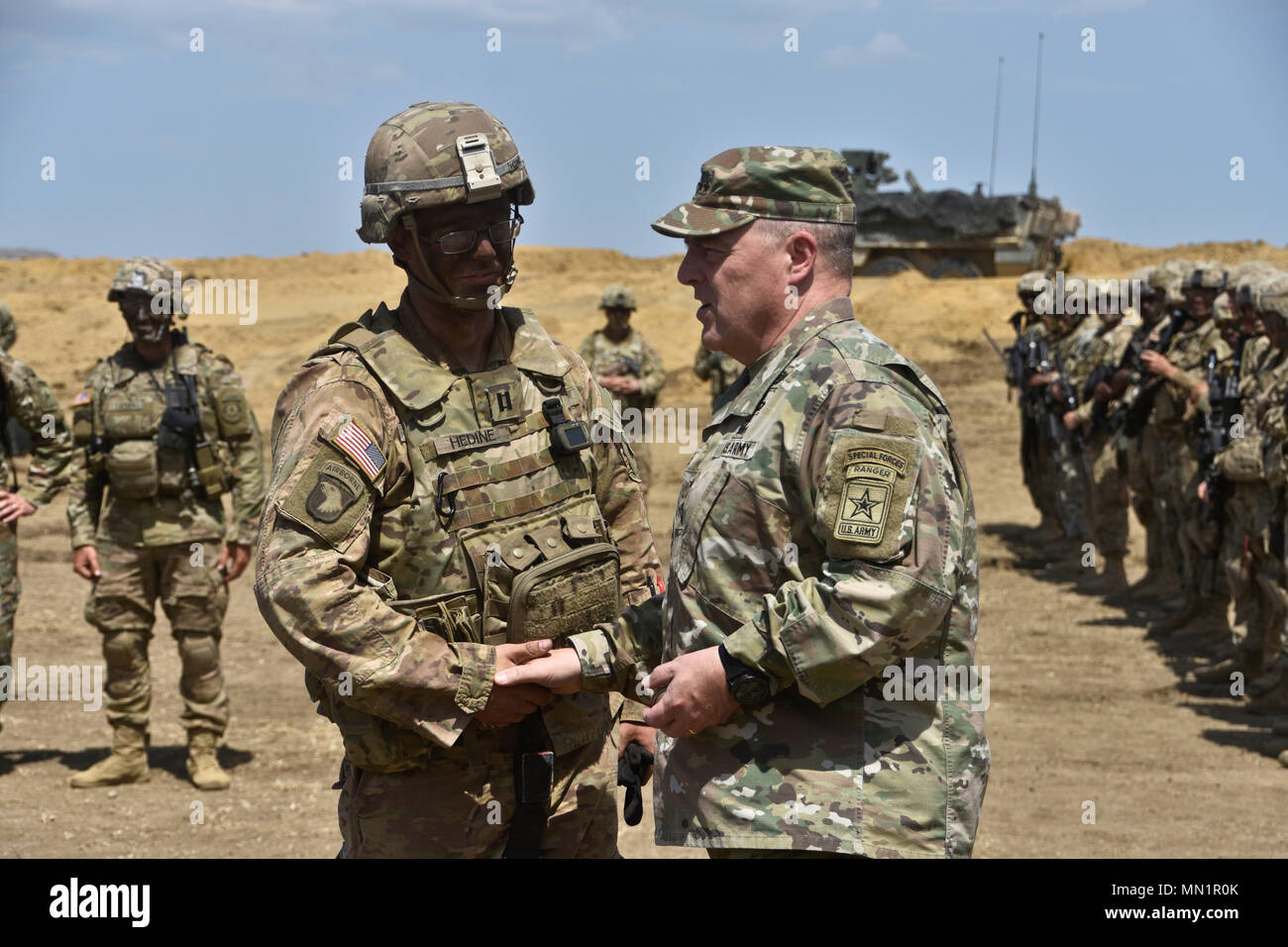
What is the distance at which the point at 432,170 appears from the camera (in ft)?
11.0

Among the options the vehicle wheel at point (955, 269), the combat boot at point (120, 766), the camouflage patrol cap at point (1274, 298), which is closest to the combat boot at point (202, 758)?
the combat boot at point (120, 766)

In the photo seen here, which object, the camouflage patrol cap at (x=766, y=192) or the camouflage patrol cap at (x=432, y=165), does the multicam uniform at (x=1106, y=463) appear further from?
the camouflage patrol cap at (x=766, y=192)

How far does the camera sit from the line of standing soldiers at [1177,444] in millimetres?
8875

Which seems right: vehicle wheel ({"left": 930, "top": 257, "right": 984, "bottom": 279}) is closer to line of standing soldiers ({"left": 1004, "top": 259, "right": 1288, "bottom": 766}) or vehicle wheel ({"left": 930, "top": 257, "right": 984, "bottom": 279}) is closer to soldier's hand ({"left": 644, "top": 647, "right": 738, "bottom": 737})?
line of standing soldiers ({"left": 1004, "top": 259, "right": 1288, "bottom": 766})

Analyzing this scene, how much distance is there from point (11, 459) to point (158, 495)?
862 mm

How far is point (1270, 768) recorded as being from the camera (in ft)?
26.0

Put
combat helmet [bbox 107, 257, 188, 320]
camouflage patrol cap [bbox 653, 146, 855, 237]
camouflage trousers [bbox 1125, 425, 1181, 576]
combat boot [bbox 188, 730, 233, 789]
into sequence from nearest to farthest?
camouflage patrol cap [bbox 653, 146, 855, 237] → combat helmet [bbox 107, 257, 188, 320] → combat boot [bbox 188, 730, 233, 789] → camouflage trousers [bbox 1125, 425, 1181, 576]

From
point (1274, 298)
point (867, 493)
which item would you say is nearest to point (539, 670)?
point (867, 493)

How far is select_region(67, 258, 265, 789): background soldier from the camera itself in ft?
23.5

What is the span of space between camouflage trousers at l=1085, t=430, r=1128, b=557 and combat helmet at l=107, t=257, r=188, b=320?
28.9 feet

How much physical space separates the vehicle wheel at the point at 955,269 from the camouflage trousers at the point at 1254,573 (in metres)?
22.3

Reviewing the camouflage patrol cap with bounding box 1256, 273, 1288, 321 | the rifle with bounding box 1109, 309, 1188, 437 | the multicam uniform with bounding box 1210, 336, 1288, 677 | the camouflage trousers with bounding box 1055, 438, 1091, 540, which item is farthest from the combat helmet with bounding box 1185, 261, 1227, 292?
the camouflage trousers with bounding box 1055, 438, 1091, 540

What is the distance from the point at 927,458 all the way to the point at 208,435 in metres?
5.40
